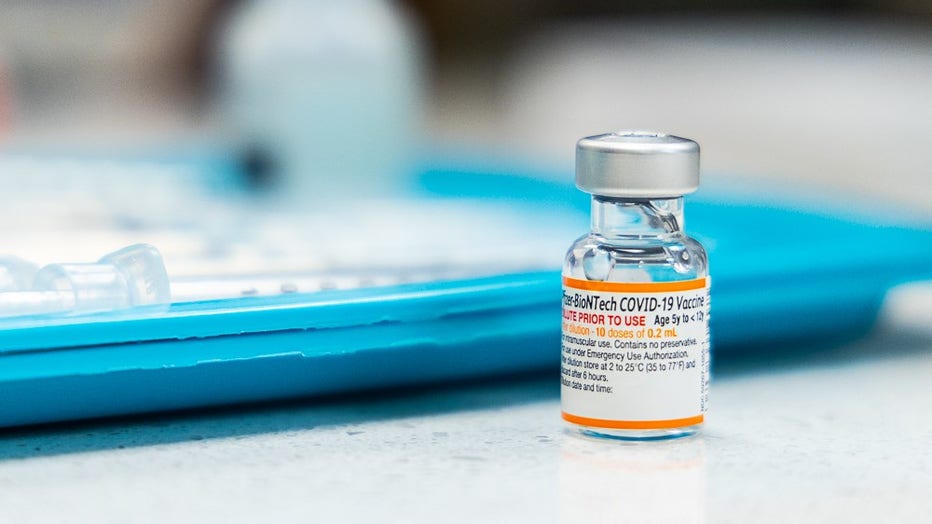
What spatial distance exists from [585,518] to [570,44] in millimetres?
1677

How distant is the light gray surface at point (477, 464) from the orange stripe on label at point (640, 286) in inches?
2.6

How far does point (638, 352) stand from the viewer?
48cm

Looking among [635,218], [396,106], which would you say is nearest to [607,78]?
[396,106]

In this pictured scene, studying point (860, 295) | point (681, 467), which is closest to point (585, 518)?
point (681, 467)

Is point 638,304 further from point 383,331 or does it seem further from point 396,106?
point 396,106

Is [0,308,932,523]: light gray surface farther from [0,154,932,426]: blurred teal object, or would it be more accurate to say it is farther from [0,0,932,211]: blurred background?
[0,0,932,211]: blurred background

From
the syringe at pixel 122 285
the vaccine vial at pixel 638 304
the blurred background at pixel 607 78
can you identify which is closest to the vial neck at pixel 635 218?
the vaccine vial at pixel 638 304

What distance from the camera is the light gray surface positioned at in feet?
1.37

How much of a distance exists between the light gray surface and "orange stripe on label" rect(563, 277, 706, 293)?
0.21 ft

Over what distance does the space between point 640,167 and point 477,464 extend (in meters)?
0.13

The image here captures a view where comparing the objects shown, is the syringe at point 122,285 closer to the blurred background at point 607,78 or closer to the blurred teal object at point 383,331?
the blurred teal object at point 383,331

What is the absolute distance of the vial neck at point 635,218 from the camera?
507 millimetres

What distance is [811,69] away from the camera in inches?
66.6

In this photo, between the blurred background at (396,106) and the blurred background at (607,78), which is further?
the blurred background at (607,78)
